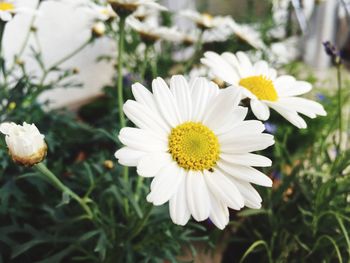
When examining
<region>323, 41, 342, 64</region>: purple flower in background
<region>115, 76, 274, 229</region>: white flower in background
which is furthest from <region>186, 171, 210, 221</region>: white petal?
<region>323, 41, 342, 64</region>: purple flower in background

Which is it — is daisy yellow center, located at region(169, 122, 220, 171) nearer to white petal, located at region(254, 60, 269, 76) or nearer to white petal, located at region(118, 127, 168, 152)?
white petal, located at region(118, 127, 168, 152)

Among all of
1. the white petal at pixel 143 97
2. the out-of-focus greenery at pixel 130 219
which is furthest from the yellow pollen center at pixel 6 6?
the white petal at pixel 143 97

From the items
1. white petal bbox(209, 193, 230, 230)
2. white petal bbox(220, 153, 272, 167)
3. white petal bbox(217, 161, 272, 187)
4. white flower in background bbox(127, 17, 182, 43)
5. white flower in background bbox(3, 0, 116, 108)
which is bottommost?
white flower in background bbox(3, 0, 116, 108)

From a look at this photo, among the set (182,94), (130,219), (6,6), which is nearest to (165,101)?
(182,94)

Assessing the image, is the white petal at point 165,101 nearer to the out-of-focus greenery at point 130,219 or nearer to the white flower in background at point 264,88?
the white flower in background at point 264,88

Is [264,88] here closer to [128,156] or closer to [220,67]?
[220,67]

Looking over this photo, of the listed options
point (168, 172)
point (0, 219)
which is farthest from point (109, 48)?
point (168, 172)
